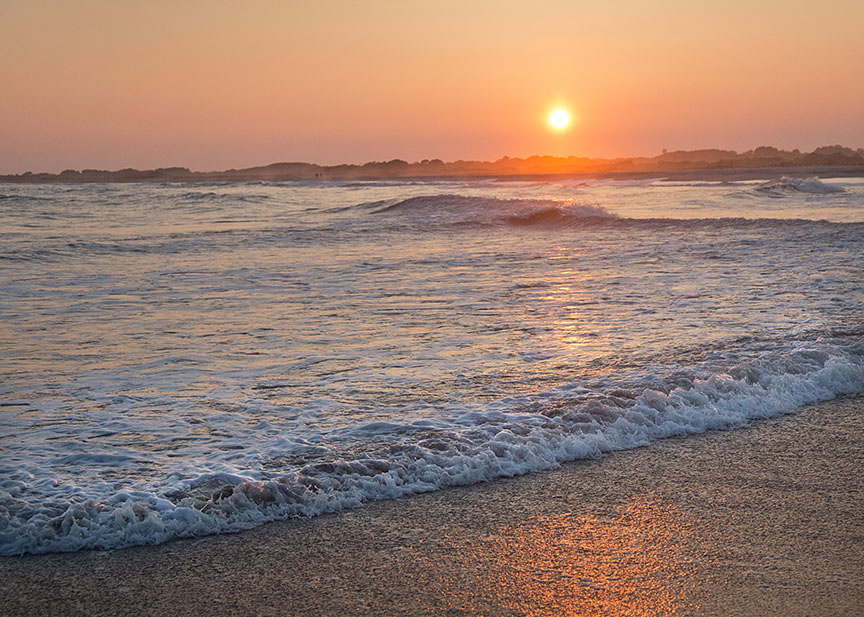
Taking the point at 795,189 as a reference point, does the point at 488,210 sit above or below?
below

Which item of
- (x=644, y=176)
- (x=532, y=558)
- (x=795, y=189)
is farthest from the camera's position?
(x=644, y=176)

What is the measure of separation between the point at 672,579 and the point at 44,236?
17.6 m

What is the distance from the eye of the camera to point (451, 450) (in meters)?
4.12

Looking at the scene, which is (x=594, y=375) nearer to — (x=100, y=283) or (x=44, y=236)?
(x=100, y=283)

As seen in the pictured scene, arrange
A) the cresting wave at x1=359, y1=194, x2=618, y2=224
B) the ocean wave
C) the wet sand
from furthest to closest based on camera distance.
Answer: the ocean wave
the cresting wave at x1=359, y1=194, x2=618, y2=224
the wet sand

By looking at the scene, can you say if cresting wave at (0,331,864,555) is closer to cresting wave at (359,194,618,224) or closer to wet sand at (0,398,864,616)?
wet sand at (0,398,864,616)

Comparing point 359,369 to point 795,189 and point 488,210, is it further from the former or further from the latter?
point 795,189

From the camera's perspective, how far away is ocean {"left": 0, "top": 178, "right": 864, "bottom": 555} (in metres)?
3.76

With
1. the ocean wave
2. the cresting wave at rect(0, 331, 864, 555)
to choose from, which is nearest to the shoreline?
the ocean wave

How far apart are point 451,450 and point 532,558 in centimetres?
114

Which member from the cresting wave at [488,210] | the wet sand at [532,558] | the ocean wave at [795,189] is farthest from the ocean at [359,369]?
the ocean wave at [795,189]

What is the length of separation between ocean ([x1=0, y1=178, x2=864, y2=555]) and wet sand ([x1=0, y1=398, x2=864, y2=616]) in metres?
0.23

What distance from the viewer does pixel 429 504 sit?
363cm

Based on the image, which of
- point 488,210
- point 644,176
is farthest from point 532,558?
point 644,176
